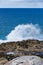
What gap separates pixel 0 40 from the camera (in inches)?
188

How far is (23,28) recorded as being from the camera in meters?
4.90

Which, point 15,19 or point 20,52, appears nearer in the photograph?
point 20,52

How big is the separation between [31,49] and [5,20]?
0.86 metres

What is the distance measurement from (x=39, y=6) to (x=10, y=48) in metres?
1.10

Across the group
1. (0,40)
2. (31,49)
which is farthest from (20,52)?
(0,40)

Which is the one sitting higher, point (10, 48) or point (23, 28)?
point (23, 28)

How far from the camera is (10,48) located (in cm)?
469

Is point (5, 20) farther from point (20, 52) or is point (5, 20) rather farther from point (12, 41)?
point (20, 52)

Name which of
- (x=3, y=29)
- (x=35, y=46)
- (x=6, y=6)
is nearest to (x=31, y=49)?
(x=35, y=46)

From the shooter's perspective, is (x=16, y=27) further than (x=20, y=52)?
Yes

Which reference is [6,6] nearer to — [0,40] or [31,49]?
[0,40]

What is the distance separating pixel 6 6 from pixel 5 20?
31 cm

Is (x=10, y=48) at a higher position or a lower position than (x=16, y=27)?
lower

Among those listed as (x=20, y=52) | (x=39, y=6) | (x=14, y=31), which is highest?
(x=39, y=6)
